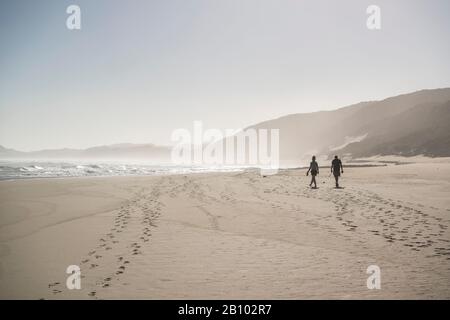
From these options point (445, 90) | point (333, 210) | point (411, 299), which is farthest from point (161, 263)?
point (445, 90)

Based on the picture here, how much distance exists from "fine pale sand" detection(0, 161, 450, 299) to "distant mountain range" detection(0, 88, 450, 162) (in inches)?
2143

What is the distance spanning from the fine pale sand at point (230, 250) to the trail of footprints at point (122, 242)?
0.03 meters

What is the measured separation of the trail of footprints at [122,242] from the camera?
6160 mm

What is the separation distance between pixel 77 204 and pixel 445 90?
131m

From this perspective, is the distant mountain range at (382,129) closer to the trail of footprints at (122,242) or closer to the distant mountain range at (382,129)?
the distant mountain range at (382,129)

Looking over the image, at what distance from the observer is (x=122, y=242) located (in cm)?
859

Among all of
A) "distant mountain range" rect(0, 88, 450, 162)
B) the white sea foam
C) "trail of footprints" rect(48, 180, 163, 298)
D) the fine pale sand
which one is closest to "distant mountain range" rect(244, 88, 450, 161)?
"distant mountain range" rect(0, 88, 450, 162)

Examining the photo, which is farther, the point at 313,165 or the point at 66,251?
the point at 313,165

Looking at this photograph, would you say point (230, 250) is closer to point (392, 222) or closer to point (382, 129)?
point (392, 222)

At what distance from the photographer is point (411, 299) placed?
16.3 feet

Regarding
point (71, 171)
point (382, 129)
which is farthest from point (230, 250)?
point (382, 129)

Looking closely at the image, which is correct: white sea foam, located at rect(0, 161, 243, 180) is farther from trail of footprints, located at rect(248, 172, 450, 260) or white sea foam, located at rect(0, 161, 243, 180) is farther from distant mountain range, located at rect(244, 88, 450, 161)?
distant mountain range, located at rect(244, 88, 450, 161)
